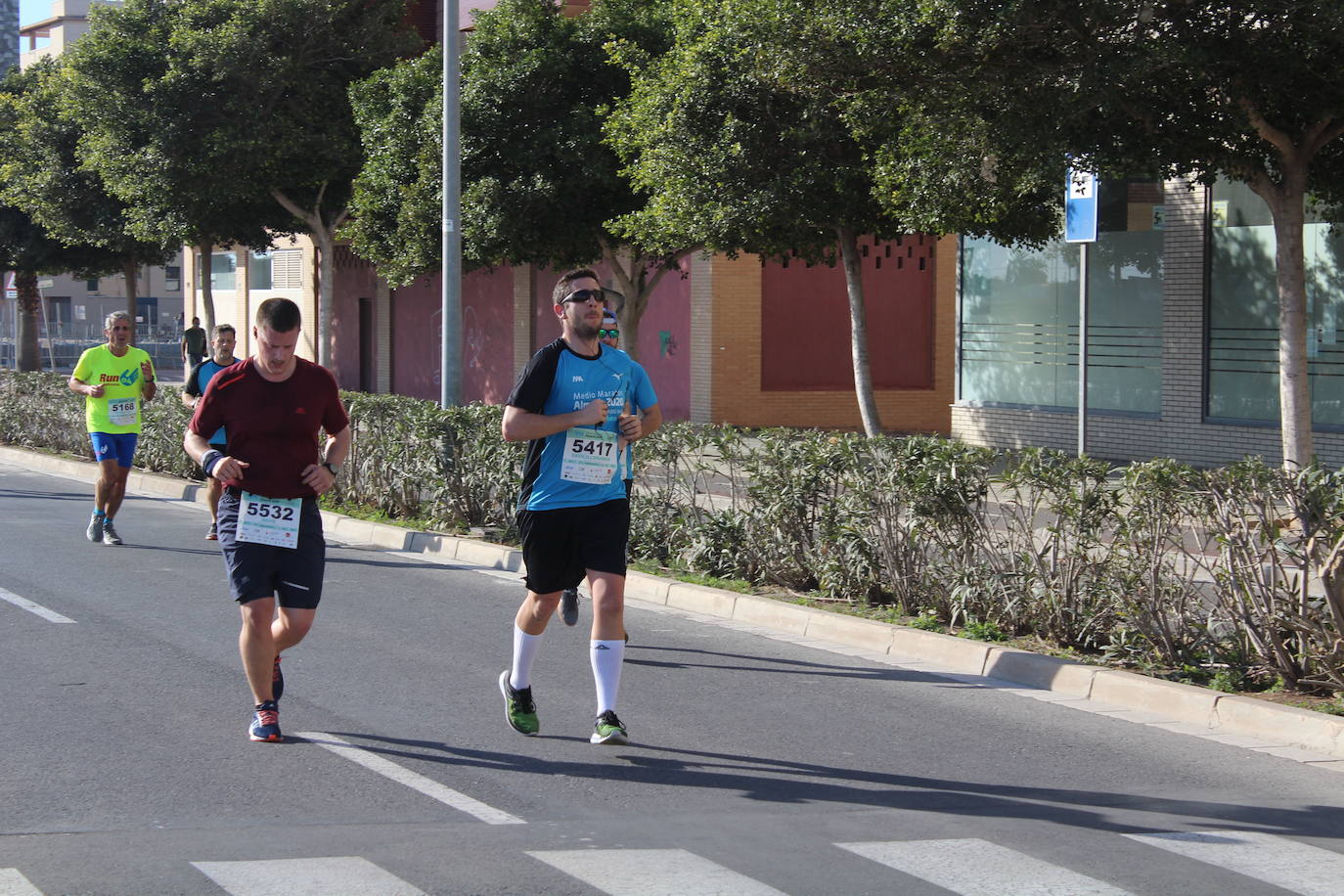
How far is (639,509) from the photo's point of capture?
11.3 metres

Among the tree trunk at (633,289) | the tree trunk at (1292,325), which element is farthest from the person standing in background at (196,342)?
the tree trunk at (1292,325)

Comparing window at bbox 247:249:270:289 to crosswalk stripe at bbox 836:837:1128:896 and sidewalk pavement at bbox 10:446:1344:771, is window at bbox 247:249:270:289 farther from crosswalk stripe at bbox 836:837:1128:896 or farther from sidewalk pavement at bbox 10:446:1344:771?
crosswalk stripe at bbox 836:837:1128:896

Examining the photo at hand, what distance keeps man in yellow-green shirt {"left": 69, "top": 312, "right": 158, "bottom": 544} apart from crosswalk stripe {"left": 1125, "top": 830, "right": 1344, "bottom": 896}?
9.51 m

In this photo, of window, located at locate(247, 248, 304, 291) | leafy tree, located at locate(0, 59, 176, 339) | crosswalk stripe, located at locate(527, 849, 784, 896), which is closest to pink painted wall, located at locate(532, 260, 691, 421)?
leafy tree, located at locate(0, 59, 176, 339)

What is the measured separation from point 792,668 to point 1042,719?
156cm

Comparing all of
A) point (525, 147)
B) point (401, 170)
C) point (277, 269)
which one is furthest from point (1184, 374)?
point (277, 269)

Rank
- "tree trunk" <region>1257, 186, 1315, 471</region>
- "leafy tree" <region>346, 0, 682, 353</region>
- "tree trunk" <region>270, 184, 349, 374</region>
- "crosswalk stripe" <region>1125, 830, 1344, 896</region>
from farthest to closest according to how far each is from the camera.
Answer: "tree trunk" <region>270, 184, 349, 374</region> → "leafy tree" <region>346, 0, 682, 353</region> → "tree trunk" <region>1257, 186, 1315, 471</region> → "crosswalk stripe" <region>1125, 830, 1344, 896</region>

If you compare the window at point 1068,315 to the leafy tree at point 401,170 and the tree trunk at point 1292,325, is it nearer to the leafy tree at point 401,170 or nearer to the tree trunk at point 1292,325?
the tree trunk at point 1292,325

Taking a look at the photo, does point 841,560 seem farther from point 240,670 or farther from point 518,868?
point 518,868

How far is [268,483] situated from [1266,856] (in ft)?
12.8

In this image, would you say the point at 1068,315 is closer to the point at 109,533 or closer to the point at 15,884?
the point at 109,533

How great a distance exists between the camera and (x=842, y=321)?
28.2 m

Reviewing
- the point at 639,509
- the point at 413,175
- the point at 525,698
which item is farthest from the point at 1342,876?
the point at 413,175

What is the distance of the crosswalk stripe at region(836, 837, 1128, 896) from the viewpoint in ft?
15.7
